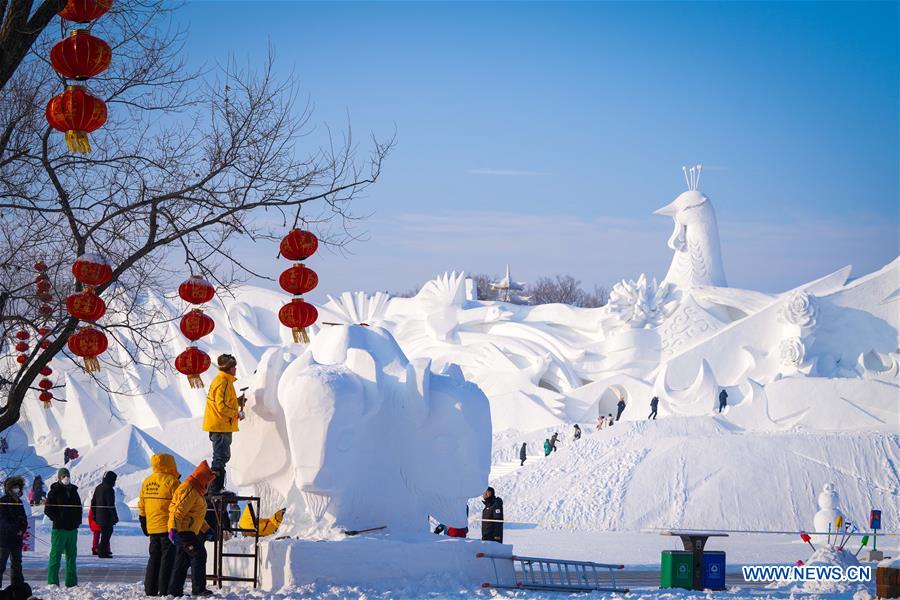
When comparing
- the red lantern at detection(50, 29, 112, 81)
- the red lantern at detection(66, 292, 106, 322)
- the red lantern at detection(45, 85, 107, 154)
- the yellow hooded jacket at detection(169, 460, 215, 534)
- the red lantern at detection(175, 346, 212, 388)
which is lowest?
the yellow hooded jacket at detection(169, 460, 215, 534)

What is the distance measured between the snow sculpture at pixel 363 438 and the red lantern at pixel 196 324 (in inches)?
28.3

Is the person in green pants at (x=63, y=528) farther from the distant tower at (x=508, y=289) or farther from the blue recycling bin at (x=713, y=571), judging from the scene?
the distant tower at (x=508, y=289)

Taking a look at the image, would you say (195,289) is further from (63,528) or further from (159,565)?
(159,565)

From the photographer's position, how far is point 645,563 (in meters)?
13.0

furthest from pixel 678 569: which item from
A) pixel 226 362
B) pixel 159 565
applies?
pixel 159 565

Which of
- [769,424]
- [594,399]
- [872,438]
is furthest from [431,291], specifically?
[872,438]

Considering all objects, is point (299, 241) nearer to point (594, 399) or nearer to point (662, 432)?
point (662, 432)

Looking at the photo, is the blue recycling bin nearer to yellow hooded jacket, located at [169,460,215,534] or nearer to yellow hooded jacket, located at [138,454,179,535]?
yellow hooded jacket, located at [169,460,215,534]

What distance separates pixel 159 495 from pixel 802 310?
2484cm

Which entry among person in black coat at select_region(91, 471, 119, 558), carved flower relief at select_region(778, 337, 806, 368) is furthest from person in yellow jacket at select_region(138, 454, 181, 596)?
carved flower relief at select_region(778, 337, 806, 368)

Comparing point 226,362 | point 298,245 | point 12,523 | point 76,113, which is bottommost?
point 12,523

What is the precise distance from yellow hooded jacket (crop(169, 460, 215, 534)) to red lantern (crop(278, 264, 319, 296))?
7.43 feet

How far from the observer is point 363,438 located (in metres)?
9.38

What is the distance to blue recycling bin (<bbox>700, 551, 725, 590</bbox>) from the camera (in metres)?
9.80
